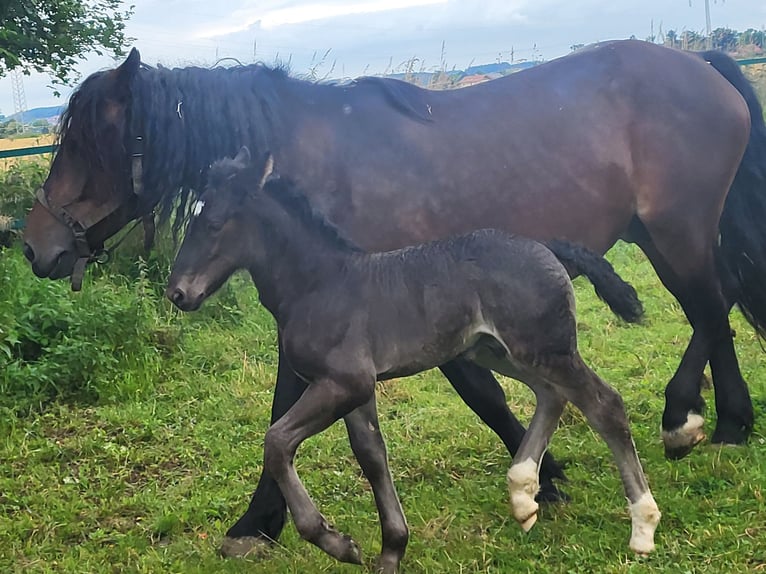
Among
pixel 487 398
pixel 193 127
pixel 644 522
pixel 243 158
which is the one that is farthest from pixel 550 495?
pixel 193 127

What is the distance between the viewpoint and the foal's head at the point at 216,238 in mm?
2477

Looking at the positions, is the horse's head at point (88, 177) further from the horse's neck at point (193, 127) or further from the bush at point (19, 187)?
the bush at point (19, 187)

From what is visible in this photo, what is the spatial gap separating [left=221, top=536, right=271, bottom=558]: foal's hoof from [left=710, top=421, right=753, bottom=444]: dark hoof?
6.82 feet

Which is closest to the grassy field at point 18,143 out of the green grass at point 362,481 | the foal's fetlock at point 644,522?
the green grass at point 362,481

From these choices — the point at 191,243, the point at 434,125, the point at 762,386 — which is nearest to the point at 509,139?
the point at 434,125

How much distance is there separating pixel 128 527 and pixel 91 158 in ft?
5.10

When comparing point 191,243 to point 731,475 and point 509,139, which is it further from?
point 731,475

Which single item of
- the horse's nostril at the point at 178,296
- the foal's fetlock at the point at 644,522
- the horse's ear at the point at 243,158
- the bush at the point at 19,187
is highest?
the horse's ear at the point at 243,158

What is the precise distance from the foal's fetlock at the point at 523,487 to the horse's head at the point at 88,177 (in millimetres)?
1624

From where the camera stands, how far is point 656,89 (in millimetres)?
3594

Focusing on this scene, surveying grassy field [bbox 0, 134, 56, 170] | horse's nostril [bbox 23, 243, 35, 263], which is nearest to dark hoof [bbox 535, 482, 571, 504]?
horse's nostril [bbox 23, 243, 35, 263]

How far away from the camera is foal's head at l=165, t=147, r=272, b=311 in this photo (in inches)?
97.5

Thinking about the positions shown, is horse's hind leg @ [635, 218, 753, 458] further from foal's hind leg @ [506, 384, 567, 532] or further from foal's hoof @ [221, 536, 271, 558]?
foal's hoof @ [221, 536, 271, 558]

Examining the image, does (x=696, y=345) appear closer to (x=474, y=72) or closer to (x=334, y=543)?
(x=334, y=543)
